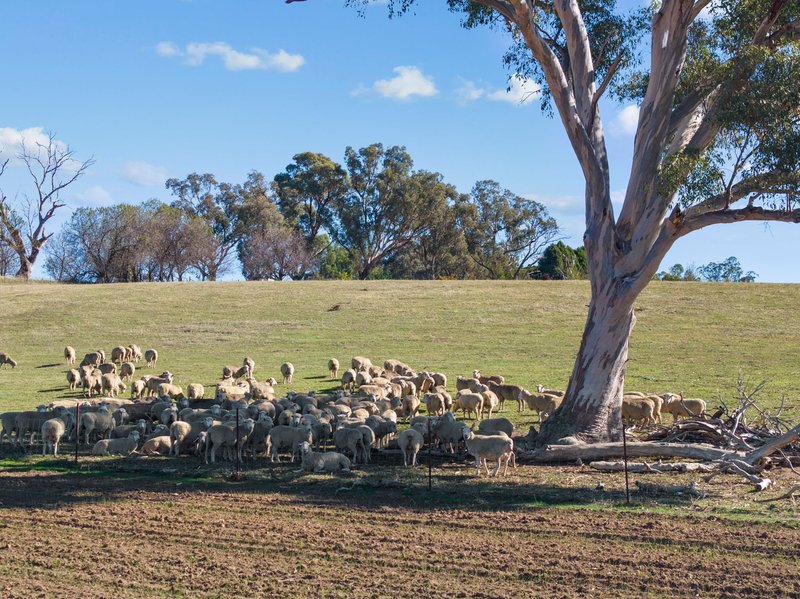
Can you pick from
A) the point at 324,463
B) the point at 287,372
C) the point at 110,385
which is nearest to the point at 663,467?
the point at 324,463

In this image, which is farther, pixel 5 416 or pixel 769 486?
pixel 5 416

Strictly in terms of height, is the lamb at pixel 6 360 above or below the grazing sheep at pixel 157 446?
above

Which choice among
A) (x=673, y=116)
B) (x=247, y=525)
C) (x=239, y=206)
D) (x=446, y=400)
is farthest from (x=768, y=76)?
(x=239, y=206)

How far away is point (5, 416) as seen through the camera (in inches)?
778

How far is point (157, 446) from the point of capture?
1834 centimetres

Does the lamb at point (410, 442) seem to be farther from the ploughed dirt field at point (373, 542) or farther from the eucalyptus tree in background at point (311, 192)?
the eucalyptus tree in background at point (311, 192)

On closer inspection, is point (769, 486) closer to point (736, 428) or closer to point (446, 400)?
point (736, 428)

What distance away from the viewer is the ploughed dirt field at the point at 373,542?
31.7 feet

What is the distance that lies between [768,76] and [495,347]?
2359 centimetres

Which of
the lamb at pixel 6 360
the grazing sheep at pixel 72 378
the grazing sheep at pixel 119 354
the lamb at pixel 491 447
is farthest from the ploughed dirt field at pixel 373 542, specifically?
the lamb at pixel 6 360

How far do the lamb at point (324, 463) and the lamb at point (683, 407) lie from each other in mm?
9905

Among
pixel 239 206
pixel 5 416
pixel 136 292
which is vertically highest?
pixel 239 206

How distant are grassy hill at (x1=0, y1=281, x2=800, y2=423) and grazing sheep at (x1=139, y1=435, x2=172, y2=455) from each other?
9029 millimetres

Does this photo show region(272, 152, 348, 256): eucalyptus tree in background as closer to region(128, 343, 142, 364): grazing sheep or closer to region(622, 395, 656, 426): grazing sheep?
region(128, 343, 142, 364): grazing sheep
